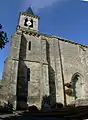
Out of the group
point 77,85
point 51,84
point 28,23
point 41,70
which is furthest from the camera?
point 28,23

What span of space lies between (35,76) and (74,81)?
6.87 meters

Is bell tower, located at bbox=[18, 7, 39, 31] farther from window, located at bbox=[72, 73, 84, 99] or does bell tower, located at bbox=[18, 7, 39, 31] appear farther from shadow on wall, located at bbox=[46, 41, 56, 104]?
window, located at bbox=[72, 73, 84, 99]

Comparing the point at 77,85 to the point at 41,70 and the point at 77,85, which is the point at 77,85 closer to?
the point at 77,85

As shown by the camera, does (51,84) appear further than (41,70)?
Yes

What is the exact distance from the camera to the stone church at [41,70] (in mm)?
18438

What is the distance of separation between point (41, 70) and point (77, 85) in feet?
23.4

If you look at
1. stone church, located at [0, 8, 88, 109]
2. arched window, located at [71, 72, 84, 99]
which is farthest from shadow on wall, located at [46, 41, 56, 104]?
arched window, located at [71, 72, 84, 99]

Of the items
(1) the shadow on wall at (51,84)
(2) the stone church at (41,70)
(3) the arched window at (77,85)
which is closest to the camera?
(2) the stone church at (41,70)

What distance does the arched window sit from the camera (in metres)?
22.9

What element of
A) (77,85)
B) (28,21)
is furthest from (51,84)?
(28,21)

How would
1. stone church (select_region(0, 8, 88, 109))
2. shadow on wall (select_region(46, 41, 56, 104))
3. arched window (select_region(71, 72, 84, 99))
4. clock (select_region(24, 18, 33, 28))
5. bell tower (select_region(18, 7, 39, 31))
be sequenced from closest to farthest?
1. stone church (select_region(0, 8, 88, 109))
2. shadow on wall (select_region(46, 41, 56, 104))
3. arched window (select_region(71, 72, 84, 99))
4. bell tower (select_region(18, 7, 39, 31))
5. clock (select_region(24, 18, 33, 28))

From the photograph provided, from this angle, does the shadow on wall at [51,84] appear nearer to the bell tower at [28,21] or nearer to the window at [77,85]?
the window at [77,85]

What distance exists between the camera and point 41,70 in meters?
20.4

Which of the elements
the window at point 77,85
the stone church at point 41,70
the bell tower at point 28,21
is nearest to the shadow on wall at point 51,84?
the stone church at point 41,70
